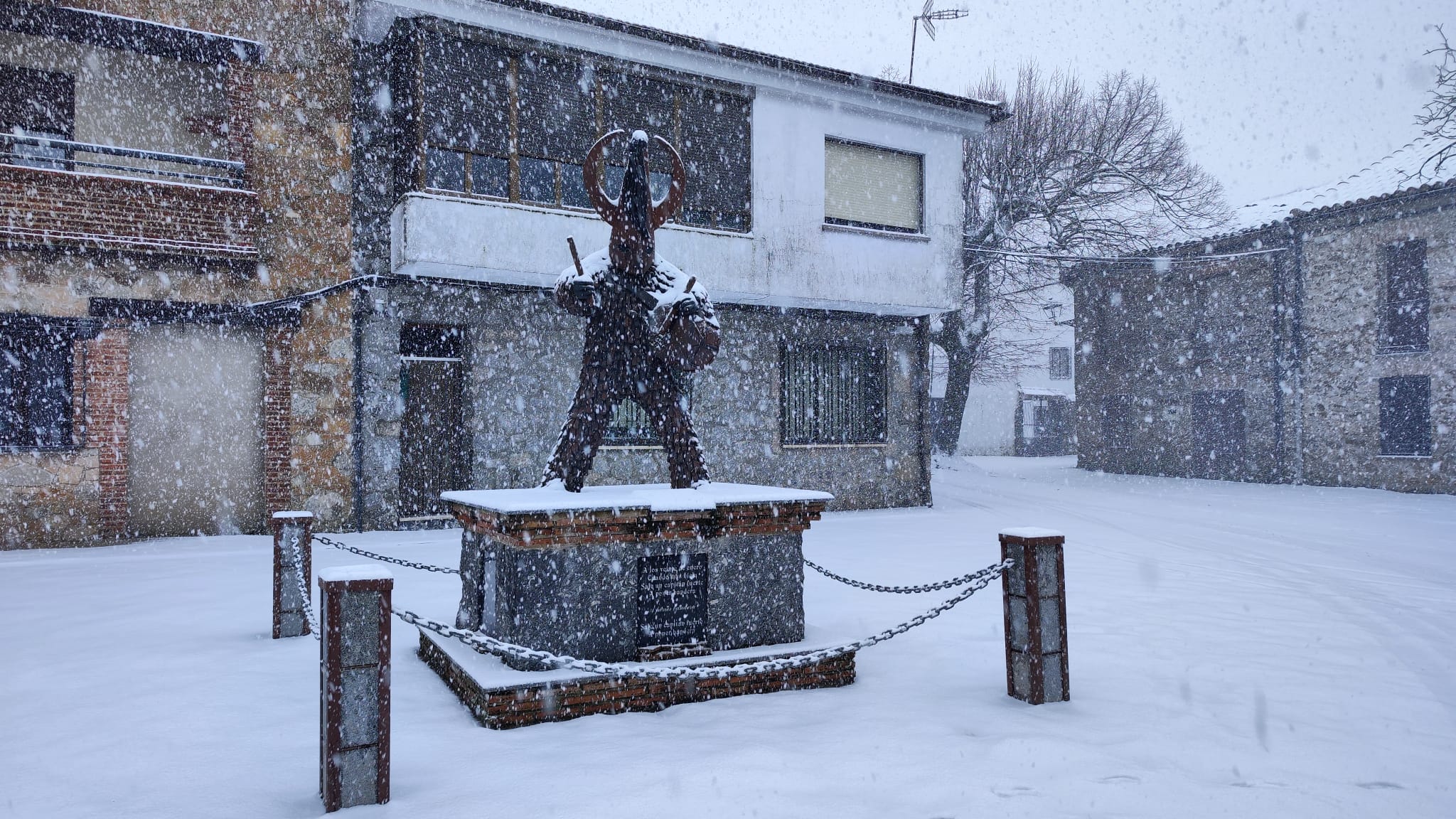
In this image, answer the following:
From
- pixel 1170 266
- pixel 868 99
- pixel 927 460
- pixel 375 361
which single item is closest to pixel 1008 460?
pixel 1170 266

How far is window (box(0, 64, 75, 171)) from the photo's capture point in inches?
414

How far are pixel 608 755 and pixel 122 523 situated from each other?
9.54 m

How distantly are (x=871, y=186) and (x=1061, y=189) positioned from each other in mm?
9003

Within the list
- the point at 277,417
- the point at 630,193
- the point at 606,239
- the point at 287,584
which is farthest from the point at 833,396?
the point at 287,584

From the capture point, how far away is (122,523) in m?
10.2

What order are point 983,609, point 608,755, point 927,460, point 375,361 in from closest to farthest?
point 608,755 → point 983,609 → point 375,361 → point 927,460

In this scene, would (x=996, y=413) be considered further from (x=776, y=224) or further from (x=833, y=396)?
(x=776, y=224)

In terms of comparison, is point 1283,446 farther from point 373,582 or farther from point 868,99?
point 373,582

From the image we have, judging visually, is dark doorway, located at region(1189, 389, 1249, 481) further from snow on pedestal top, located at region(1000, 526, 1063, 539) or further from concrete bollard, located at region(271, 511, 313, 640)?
concrete bollard, located at region(271, 511, 313, 640)

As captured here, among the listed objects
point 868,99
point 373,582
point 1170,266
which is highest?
point 868,99

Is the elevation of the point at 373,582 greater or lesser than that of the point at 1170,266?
lesser

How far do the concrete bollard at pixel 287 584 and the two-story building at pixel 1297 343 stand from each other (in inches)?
774

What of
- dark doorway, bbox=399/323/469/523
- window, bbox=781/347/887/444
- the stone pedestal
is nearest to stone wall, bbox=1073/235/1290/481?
window, bbox=781/347/887/444

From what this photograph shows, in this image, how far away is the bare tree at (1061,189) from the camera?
2042 cm
